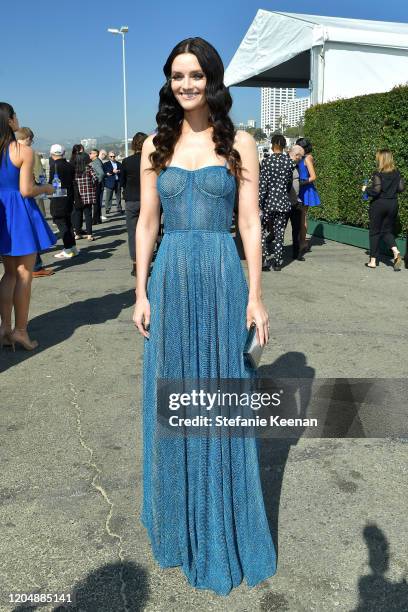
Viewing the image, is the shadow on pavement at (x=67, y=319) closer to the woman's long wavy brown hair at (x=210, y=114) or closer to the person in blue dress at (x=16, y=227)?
the person in blue dress at (x=16, y=227)

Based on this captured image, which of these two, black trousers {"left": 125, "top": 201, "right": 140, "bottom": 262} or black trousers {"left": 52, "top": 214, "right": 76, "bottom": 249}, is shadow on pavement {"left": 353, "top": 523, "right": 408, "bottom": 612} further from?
black trousers {"left": 52, "top": 214, "right": 76, "bottom": 249}

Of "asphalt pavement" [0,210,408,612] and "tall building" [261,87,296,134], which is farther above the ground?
"tall building" [261,87,296,134]

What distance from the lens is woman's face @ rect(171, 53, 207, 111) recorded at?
2121 millimetres

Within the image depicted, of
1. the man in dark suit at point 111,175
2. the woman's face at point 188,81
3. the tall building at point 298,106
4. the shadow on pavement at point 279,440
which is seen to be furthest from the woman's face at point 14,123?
the man in dark suit at point 111,175

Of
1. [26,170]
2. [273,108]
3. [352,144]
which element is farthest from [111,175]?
[273,108]

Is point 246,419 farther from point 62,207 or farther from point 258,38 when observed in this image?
point 258,38

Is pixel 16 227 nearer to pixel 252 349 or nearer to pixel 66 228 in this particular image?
pixel 252 349

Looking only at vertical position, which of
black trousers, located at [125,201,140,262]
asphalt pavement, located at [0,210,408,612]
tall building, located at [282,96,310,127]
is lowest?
asphalt pavement, located at [0,210,408,612]

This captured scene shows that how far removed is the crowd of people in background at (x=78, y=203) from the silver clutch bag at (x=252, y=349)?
334 cm

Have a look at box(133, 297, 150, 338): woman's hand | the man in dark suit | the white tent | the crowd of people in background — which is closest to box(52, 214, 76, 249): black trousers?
the crowd of people in background

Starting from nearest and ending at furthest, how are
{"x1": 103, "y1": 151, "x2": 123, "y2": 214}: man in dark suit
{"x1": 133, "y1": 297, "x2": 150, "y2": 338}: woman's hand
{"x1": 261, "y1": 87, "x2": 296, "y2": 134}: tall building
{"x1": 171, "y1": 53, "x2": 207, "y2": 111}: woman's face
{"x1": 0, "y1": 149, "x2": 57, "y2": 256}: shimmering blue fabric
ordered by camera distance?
{"x1": 171, "y1": 53, "x2": 207, "y2": 111}: woman's face
{"x1": 133, "y1": 297, "x2": 150, "y2": 338}: woman's hand
{"x1": 0, "y1": 149, "x2": 57, "y2": 256}: shimmering blue fabric
{"x1": 103, "y1": 151, "x2": 123, "y2": 214}: man in dark suit
{"x1": 261, "y1": 87, "x2": 296, "y2": 134}: tall building

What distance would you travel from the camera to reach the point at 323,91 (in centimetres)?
1228

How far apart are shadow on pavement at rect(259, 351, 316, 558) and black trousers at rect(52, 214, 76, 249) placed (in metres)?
5.88

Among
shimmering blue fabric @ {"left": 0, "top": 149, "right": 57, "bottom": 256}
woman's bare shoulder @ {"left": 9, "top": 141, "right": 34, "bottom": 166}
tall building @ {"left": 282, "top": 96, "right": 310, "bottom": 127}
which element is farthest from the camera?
tall building @ {"left": 282, "top": 96, "right": 310, "bottom": 127}
